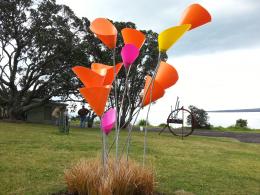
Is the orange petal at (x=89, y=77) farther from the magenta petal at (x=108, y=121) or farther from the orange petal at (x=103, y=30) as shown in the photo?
the orange petal at (x=103, y=30)

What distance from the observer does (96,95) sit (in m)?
4.82

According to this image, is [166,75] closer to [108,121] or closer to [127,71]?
[127,71]

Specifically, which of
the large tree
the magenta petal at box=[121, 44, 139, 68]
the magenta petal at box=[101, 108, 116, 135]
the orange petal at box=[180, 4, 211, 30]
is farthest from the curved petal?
the large tree

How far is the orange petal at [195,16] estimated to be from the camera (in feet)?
16.7

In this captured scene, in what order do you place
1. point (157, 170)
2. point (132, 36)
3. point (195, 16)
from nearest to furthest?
point (195, 16), point (132, 36), point (157, 170)

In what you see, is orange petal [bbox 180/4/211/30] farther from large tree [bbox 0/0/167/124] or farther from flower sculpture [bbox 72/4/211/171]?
large tree [bbox 0/0/167/124]

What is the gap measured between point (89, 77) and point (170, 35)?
1.14 metres

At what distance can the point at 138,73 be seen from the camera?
34438 millimetres

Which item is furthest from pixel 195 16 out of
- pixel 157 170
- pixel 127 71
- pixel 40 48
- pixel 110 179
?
pixel 40 48

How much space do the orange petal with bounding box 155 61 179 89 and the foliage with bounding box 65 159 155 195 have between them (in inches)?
46.4

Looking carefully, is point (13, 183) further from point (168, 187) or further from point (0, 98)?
point (0, 98)

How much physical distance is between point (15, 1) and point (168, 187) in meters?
25.3

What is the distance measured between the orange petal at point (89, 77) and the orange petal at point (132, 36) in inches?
26.9

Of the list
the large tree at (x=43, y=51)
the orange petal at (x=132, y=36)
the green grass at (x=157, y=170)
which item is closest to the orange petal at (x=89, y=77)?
the orange petal at (x=132, y=36)
